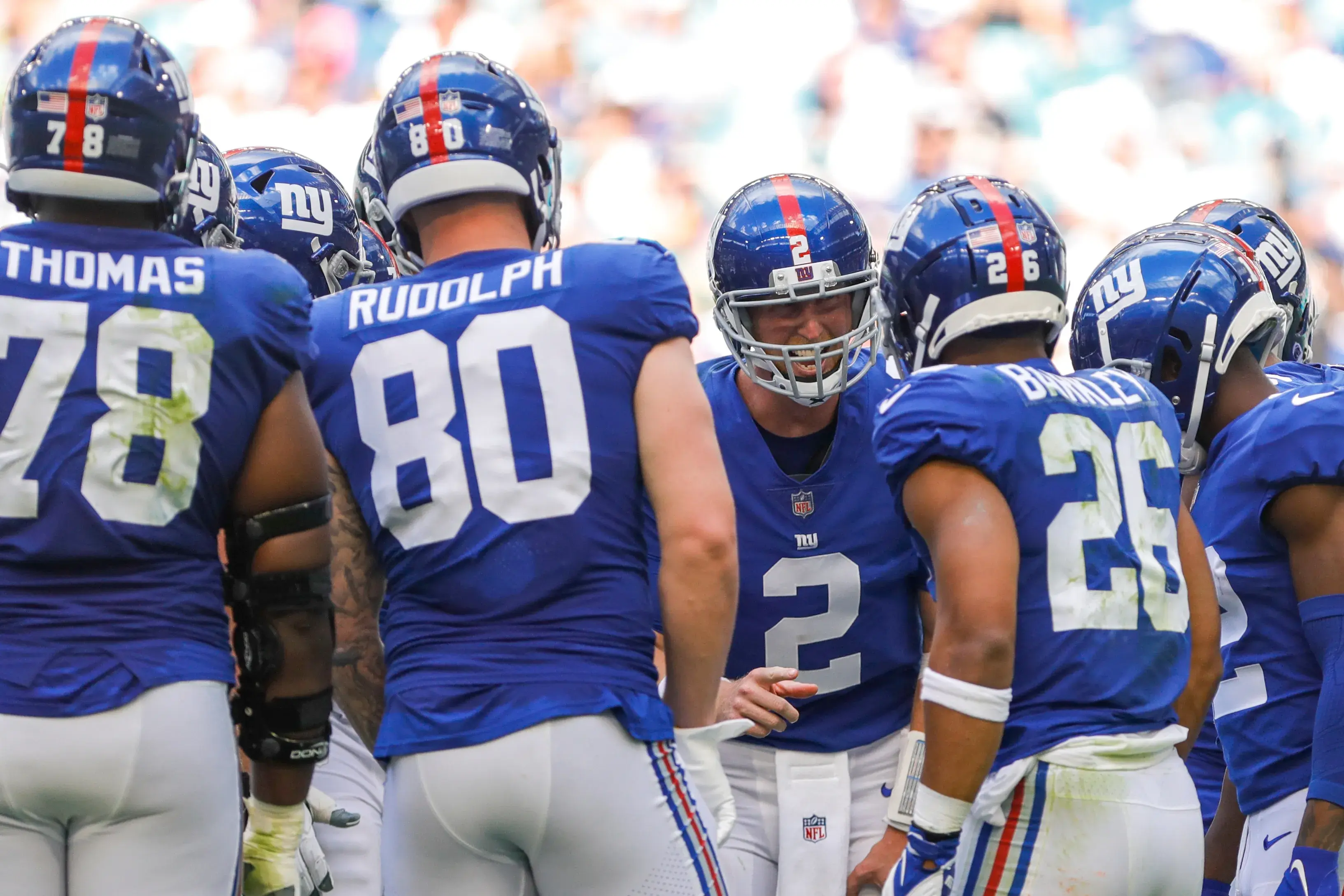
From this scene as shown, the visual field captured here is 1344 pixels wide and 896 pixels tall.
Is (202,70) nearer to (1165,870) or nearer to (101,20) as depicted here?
(101,20)

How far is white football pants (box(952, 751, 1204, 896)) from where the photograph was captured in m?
2.29

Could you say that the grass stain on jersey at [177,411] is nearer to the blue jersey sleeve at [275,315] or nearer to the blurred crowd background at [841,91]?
the blue jersey sleeve at [275,315]

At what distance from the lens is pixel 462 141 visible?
8.04ft

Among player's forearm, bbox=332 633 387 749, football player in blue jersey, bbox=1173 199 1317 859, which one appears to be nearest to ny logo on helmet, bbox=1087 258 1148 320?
football player in blue jersey, bbox=1173 199 1317 859

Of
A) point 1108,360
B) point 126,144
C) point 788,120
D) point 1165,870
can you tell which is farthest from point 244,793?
point 788,120

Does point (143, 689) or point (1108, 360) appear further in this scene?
point (1108, 360)

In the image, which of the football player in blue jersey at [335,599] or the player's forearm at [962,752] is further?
the football player in blue jersey at [335,599]

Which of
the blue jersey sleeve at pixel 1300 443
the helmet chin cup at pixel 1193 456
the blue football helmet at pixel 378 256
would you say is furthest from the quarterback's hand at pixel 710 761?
the blue football helmet at pixel 378 256

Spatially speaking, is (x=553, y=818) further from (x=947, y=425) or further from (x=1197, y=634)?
(x=1197, y=634)

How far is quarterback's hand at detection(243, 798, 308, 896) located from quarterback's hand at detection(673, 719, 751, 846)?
25.7 inches

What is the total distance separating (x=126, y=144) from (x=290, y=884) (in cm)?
122

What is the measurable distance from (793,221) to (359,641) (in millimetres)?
1418

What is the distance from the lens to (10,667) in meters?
2.06

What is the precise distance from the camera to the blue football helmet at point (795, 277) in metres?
3.28
